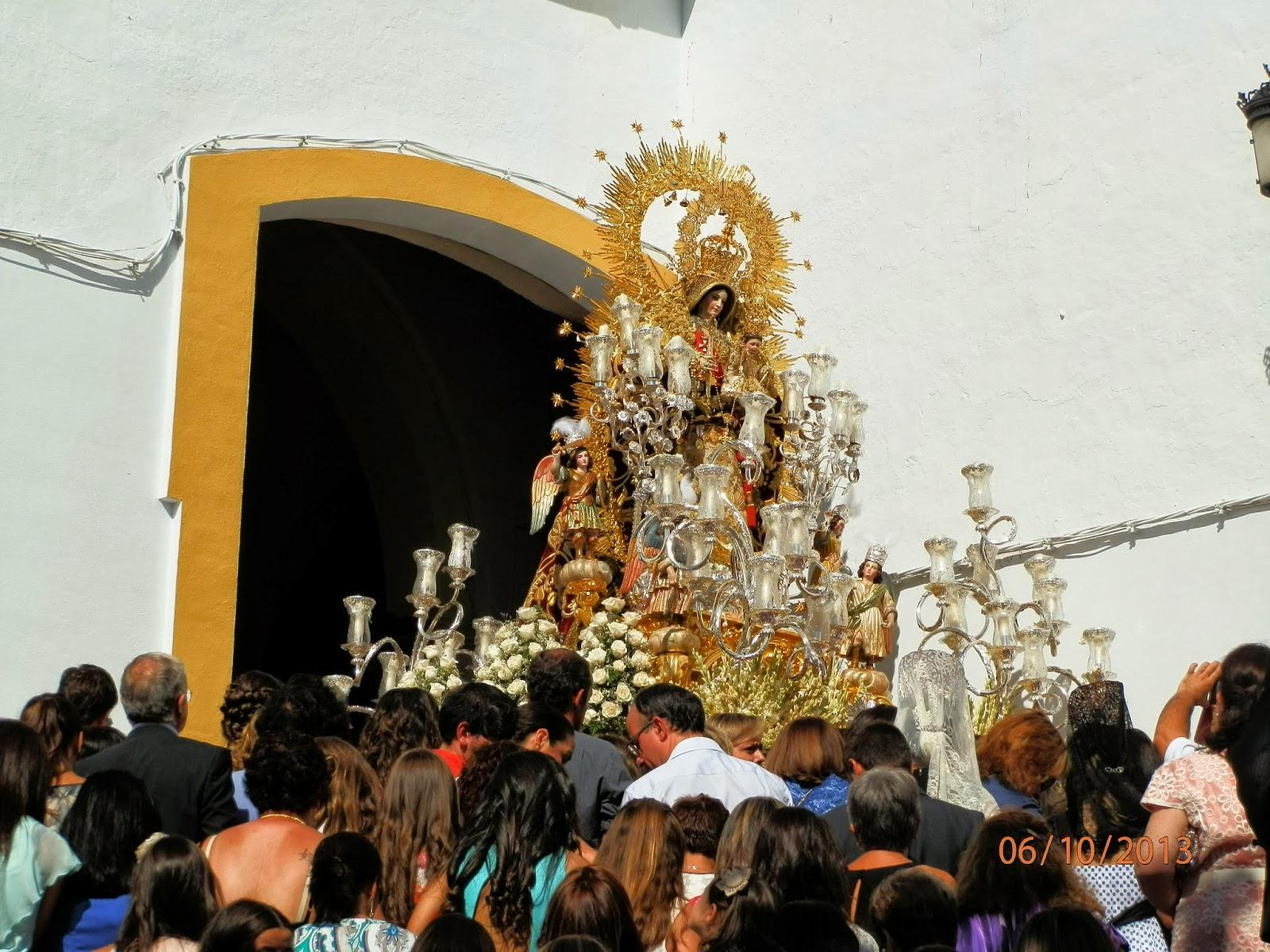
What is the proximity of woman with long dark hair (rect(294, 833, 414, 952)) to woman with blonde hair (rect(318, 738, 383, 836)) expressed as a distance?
62 centimetres

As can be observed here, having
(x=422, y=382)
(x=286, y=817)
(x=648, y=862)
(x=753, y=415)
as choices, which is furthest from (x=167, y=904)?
(x=422, y=382)

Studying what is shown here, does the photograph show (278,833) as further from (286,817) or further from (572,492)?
(572,492)

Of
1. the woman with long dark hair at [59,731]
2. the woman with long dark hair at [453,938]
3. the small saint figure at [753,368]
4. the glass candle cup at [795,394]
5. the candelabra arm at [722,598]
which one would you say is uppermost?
the small saint figure at [753,368]

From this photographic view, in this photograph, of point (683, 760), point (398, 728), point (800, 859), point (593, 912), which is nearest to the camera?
point (593, 912)

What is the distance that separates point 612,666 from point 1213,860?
4.08 meters

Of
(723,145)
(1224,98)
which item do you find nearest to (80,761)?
(1224,98)

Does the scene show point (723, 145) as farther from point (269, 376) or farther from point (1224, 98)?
point (269, 376)

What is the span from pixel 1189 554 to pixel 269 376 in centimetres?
831

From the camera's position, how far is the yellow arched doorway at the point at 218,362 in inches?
336

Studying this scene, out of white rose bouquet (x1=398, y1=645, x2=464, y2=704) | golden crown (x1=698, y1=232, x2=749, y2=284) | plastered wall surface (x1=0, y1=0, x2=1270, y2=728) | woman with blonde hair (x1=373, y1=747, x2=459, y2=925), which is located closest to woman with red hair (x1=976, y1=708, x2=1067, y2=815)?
woman with blonde hair (x1=373, y1=747, x2=459, y2=925)

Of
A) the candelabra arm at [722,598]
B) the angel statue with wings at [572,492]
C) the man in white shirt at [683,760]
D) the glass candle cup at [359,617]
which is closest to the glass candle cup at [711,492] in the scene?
the candelabra arm at [722,598]

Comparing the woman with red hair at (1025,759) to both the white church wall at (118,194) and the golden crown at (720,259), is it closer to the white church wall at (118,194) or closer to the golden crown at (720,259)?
the white church wall at (118,194)

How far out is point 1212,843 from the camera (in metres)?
4.08

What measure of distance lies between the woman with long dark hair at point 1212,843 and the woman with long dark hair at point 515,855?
1355mm
